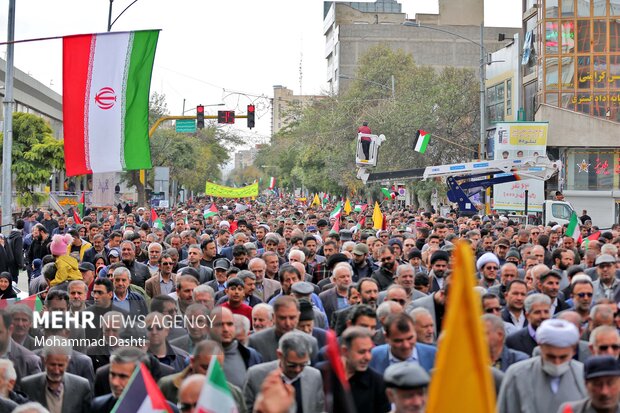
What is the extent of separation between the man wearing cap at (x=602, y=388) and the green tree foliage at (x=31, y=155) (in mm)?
31665

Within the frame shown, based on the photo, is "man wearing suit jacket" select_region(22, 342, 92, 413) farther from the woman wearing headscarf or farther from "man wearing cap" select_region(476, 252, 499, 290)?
"man wearing cap" select_region(476, 252, 499, 290)

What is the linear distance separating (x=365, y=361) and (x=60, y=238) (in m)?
7.22

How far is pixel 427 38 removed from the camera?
9625 cm

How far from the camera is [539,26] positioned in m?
46.2

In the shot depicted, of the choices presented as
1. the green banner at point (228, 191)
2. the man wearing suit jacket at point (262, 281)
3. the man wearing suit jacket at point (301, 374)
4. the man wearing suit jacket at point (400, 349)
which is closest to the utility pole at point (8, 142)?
the man wearing suit jacket at point (262, 281)

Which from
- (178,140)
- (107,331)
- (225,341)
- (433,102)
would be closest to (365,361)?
(225,341)

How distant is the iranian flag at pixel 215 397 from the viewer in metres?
4.94

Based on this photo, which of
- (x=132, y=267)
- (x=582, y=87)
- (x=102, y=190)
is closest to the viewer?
(x=132, y=267)

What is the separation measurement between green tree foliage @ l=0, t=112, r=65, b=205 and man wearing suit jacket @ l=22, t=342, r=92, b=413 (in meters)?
29.2

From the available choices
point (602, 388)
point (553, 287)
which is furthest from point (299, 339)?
point (553, 287)

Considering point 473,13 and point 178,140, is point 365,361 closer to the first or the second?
point 178,140

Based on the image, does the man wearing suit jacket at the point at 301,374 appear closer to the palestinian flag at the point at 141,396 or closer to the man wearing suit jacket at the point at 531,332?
the palestinian flag at the point at 141,396

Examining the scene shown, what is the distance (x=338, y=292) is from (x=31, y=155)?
2708 cm

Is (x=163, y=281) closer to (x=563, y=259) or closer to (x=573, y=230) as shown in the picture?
(x=563, y=259)
